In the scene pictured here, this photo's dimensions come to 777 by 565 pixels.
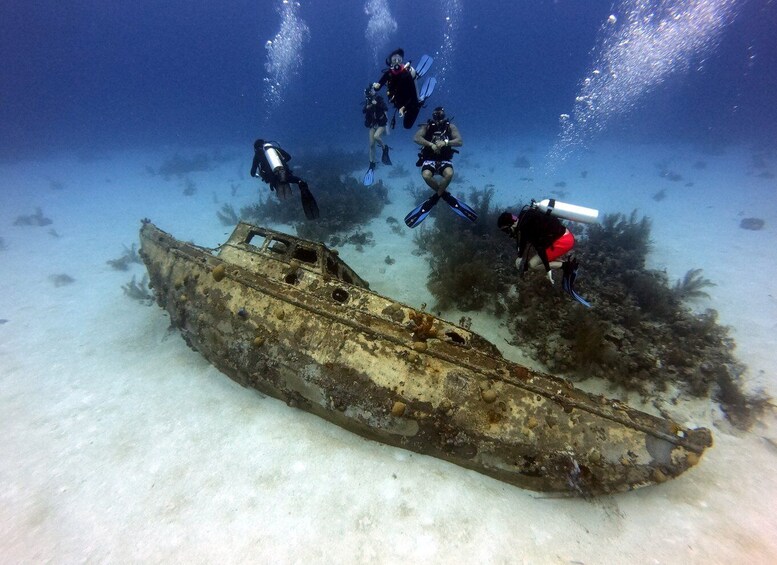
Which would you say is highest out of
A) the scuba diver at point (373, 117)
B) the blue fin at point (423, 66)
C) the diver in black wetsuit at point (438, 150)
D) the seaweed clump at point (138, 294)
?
the blue fin at point (423, 66)

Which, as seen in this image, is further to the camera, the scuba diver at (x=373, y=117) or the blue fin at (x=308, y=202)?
the scuba diver at (x=373, y=117)

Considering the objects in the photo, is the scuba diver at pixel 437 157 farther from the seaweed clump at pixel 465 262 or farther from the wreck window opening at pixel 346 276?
the wreck window opening at pixel 346 276

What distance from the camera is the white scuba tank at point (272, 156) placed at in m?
6.73

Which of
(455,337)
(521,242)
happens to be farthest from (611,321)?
(455,337)

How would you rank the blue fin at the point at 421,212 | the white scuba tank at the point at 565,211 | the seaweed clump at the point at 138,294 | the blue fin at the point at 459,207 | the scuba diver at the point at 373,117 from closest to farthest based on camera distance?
the white scuba tank at the point at 565,211 → the blue fin at the point at 459,207 → the blue fin at the point at 421,212 → the seaweed clump at the point at 138,294 → the scuba diver at the point at 373,117

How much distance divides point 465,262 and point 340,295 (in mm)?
3920

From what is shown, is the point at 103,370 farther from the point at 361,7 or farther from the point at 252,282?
the point at 361,7

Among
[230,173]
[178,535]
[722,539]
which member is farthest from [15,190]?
[722,539]

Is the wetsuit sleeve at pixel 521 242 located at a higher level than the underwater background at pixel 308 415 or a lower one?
higher

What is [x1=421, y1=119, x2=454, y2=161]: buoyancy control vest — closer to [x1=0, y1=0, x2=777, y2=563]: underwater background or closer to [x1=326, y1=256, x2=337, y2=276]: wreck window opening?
[x1=0, y1=0, x2=777, y2=563]: underwater background

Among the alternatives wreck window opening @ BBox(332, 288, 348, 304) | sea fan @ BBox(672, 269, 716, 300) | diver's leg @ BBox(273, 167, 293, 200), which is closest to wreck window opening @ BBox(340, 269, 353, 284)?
wreck window opening @ BBox(332, 288, 348, 304)

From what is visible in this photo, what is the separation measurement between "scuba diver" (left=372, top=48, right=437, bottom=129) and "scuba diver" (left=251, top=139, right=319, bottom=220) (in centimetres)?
298

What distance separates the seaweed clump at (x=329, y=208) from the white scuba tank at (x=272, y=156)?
3873mm

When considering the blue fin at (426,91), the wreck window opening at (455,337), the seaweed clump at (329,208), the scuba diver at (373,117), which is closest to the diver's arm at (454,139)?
the blue fin at (426,91)
